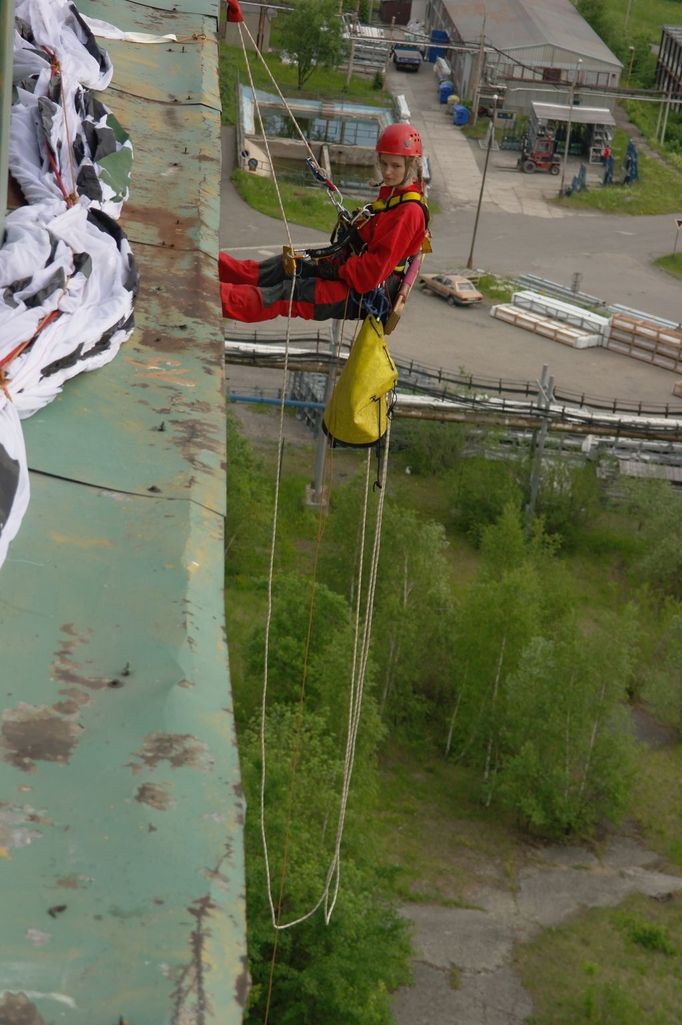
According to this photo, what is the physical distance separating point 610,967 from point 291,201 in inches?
1409

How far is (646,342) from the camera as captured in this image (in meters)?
45.7

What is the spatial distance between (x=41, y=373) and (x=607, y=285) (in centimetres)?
4509

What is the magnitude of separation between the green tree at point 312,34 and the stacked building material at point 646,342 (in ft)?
80.1

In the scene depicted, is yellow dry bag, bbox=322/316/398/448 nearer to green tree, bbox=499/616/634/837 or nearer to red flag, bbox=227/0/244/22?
red flag, bbox=227/0/244/22

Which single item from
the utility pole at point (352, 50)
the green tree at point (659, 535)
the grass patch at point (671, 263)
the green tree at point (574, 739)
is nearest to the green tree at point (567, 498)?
the green tree at point (659, 535)

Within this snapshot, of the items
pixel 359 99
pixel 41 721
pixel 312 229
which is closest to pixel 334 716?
pixel 41 721

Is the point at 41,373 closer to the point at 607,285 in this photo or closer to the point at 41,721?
the point at 41,721

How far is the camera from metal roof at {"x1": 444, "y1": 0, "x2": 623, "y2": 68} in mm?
65750

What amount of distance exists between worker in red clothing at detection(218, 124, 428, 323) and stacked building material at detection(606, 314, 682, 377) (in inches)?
1339

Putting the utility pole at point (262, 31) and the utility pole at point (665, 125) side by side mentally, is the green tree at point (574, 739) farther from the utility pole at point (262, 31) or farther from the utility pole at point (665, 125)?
the utility pole at point (665, 125)

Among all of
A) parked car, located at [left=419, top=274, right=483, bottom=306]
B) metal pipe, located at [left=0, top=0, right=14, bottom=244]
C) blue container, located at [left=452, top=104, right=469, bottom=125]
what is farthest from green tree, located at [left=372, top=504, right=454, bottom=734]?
blue container, located at [left=452, top=104, right=469, bottom=125]

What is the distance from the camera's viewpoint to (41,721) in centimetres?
602

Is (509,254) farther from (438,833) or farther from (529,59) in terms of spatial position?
(438,833)

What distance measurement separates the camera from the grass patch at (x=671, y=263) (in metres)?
53.6
